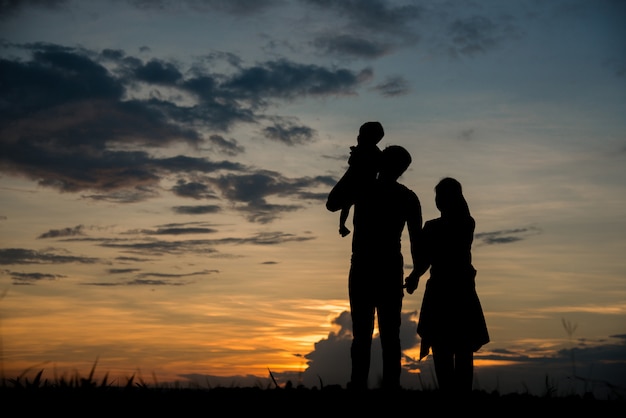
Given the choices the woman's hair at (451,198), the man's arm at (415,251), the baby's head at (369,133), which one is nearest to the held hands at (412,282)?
the man's arm at (415,251)

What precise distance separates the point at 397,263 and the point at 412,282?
31 cm

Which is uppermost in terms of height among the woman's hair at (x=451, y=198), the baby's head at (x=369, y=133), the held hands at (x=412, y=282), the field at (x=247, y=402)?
the baby's head at (x=369, y=133)

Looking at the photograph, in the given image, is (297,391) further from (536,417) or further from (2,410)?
(2,410)

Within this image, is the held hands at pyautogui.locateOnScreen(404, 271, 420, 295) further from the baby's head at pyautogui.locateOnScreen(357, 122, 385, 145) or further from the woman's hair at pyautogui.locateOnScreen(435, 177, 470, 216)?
the baby's head at pyautogui.locateOnScreen(357, 122, 385, 145)

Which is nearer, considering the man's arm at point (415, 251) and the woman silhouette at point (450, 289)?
the woman silhouette at point (450, 289)

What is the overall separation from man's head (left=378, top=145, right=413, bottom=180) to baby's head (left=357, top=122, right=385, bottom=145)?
225mm

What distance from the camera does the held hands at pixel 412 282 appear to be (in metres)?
8.70

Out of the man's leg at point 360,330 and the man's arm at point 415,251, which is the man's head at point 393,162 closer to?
the man's arm at point 415,251

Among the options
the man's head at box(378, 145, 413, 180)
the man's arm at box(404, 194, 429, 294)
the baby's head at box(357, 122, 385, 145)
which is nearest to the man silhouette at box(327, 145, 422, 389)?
the man's head at box(378, 145, 413, 180)

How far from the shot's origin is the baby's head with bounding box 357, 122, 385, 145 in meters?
8.40

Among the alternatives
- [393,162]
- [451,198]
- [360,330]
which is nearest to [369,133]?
[393,162]

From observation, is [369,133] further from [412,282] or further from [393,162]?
[412,282]

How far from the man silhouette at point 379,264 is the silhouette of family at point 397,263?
0.04ft

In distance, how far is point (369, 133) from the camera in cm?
840
